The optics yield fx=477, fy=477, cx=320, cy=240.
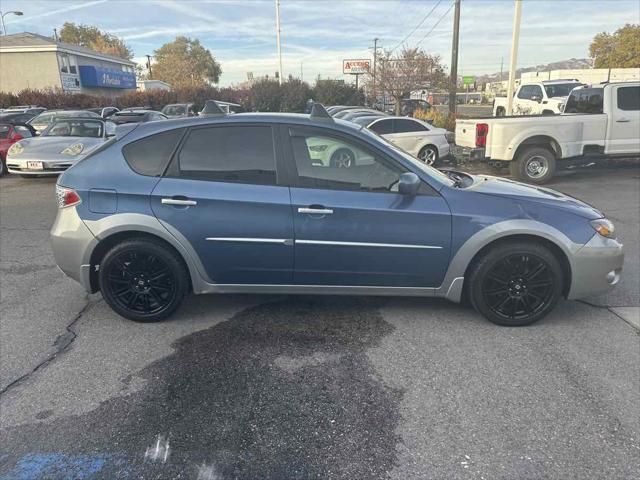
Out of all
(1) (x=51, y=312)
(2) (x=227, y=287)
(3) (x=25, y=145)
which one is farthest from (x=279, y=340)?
(3) (x=25, y=145)

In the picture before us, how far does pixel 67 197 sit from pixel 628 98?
11001mm

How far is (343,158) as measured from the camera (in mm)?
3771

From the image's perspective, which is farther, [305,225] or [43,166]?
[43,166]

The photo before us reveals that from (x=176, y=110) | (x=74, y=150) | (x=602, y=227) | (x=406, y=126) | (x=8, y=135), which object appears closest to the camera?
(x=602, y=227)

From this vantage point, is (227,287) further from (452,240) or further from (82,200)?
(452,240)

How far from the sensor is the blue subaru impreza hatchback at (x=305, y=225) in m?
3.66

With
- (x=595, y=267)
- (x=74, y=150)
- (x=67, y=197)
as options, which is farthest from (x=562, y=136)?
(x=74, y=150)

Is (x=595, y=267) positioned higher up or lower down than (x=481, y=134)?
lower down

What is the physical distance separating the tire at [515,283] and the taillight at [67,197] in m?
3.20

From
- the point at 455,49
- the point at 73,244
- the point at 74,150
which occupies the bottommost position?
the point at 73,244

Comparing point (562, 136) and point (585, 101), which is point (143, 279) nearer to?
point (562, 136)

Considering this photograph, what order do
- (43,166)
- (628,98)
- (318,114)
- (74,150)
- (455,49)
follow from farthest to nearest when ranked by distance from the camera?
1. (455,49)
2. (74,150)
3. (43,166)
4. (628,98)
5. (318,114)

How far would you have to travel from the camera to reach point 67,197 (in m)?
3.81

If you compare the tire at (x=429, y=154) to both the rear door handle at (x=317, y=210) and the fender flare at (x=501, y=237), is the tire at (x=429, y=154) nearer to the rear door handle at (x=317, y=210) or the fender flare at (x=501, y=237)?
the fender flare at (x=501, y=237)
